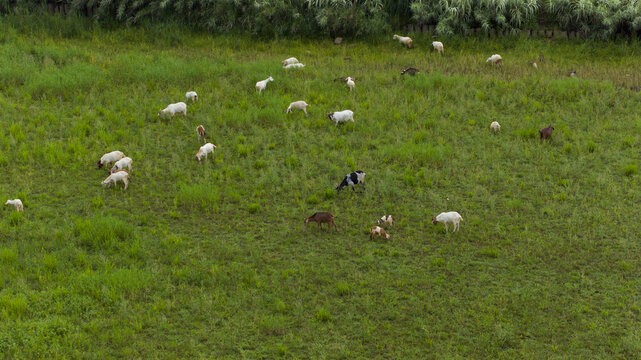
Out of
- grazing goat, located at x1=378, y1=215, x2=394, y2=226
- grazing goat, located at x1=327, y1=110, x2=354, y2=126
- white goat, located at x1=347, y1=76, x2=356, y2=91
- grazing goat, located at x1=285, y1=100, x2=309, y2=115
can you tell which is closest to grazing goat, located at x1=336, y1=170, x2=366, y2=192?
grazing goat, located at x1=378, y1=215, x2=394, y2=226

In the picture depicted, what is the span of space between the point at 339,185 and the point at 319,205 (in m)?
0.77

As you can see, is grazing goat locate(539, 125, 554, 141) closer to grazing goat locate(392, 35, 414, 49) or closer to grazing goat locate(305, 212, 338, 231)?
grazing goat locate(305, 212, 338, 231)

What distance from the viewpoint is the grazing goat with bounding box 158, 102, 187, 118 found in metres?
19.0

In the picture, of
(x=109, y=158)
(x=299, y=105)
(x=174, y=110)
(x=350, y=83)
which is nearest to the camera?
(x=109, y=158)

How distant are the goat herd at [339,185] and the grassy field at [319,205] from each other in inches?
10.2

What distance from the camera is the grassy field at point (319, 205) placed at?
→ 36.1ft

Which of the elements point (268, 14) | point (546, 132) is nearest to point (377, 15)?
point (268, 14)

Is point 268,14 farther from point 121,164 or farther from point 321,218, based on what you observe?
point 321,218

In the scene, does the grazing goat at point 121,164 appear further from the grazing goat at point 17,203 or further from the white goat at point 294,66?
the white goat at point 294,66

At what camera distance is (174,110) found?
19078 mm

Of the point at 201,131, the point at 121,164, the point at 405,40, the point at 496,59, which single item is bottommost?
the point at 121,164

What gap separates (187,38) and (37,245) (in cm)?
1415

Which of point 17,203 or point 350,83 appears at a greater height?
point 350,83

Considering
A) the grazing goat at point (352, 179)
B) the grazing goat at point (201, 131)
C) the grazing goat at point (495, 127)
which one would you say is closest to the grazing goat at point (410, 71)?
the grazing goat at point (495, 127)
